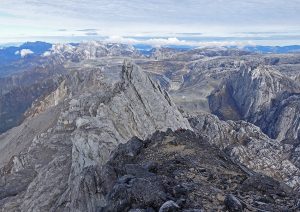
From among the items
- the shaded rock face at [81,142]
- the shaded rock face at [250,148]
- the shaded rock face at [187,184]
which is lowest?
the shaded rock face at [250,148]

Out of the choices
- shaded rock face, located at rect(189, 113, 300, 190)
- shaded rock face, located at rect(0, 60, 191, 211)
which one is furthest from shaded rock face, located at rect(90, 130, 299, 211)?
shaded rock face, located at rect(189, 113, 300, 190)

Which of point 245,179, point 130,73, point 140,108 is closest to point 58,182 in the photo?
point 140,108

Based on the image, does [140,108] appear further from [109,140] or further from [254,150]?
[254,150]

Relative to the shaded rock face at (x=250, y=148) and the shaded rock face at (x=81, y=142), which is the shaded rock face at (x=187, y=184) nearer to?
the shaded rock face at (x=81, y=142)

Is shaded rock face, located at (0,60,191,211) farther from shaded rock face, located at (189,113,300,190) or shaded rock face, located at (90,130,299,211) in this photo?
shaded rock face, located at (189,113,300,190)

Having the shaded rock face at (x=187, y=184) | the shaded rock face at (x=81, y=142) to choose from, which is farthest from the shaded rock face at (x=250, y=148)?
the shaded rock face at (x=187, y=184)

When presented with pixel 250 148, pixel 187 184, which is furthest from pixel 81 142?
pixel 250 148
